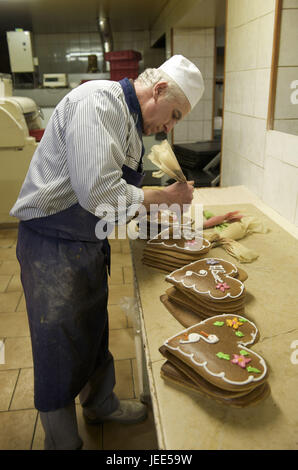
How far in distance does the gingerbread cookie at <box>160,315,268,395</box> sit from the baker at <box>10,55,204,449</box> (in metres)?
0.46

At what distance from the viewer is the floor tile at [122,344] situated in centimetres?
226

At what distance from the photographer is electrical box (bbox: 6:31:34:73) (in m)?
5.29

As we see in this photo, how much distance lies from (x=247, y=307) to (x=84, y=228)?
2.10 ft

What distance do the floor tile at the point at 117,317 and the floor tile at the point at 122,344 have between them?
5 cm

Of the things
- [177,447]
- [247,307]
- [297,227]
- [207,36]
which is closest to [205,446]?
[177,447]

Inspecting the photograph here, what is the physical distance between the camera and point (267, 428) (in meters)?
0.81

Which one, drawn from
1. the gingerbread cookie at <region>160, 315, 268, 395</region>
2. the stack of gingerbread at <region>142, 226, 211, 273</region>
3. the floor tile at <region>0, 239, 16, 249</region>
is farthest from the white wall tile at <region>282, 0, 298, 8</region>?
the floor tile at <region>0, 239, 16, 249</region>

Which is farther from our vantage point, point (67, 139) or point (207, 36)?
point (207, 36)

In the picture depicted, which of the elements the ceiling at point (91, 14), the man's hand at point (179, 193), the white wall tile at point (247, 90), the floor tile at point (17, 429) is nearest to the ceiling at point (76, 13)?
the ceiling at point (91, 14)

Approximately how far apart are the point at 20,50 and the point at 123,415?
5.38 m

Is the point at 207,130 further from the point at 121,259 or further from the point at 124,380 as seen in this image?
the point at 124,380

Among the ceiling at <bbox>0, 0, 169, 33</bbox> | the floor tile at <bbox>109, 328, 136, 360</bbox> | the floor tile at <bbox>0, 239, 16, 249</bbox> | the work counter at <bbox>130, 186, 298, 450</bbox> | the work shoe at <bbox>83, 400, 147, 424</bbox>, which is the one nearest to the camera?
the work counter at <bbox>130, 186, 298, 450</bbox>

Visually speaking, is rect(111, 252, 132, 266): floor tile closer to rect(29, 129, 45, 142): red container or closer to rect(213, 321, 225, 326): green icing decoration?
rect(29, 129, 45, 142): red container

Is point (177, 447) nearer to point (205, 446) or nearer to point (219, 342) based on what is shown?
point (205, 446)
